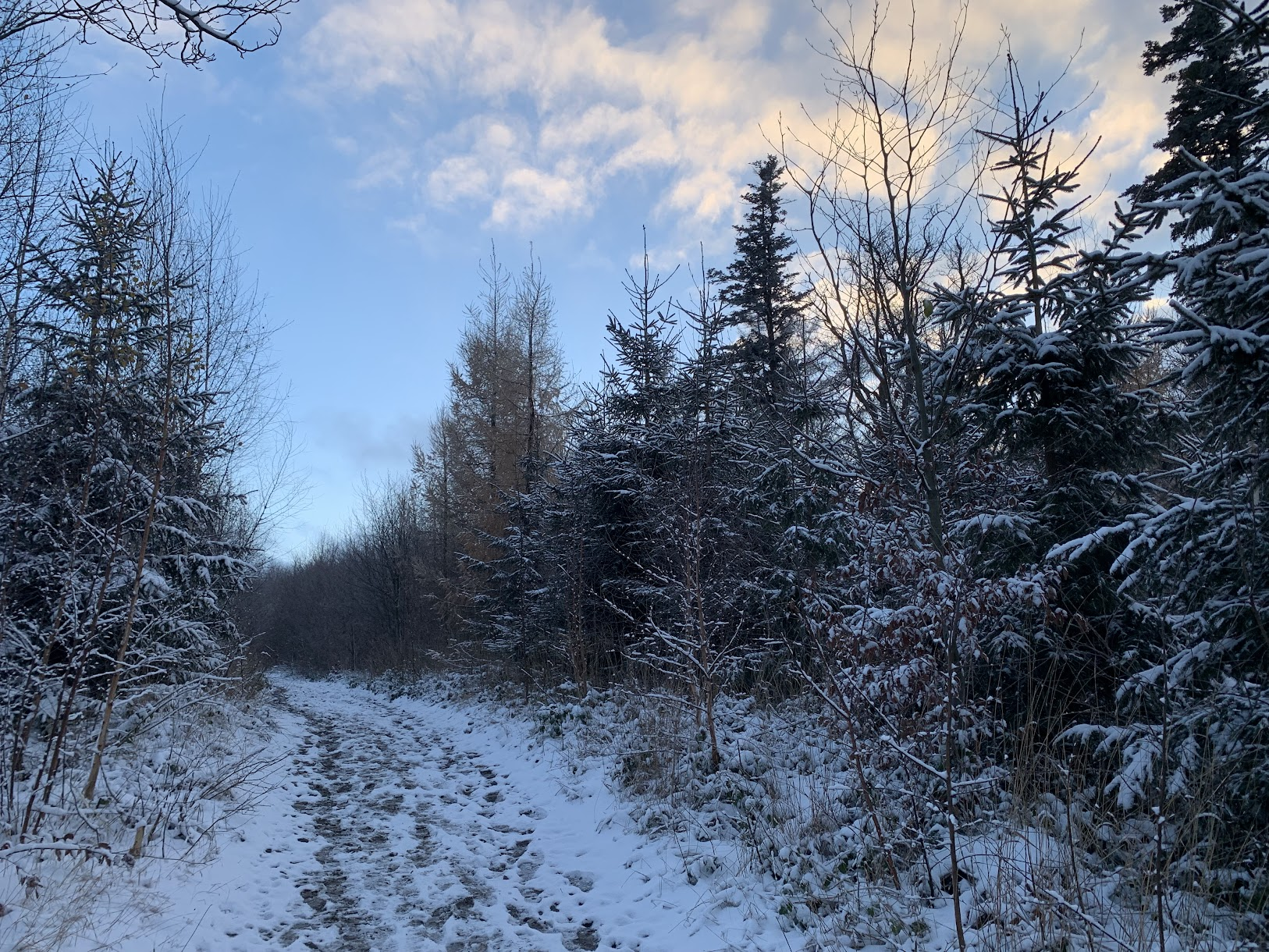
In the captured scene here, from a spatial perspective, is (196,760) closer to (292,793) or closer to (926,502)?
(292,793)

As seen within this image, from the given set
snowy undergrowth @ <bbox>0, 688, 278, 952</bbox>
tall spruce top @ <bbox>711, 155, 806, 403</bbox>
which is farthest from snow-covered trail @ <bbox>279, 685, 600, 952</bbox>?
tall spruce top @ <bbox>711, 155, 806, 403</bbox>

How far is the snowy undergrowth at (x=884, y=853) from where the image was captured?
3576 mm

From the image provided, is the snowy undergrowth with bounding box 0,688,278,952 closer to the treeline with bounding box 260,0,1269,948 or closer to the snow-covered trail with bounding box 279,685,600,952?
the snow-covered trail with bounding box 279,685,600,952

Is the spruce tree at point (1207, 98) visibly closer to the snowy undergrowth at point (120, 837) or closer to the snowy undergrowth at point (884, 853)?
the snowy undergrowth at point (884, 853)

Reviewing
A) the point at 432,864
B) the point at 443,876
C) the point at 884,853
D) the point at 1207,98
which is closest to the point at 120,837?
the point at 432,864

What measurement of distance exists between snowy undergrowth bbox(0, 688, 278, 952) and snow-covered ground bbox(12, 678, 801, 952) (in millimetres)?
47

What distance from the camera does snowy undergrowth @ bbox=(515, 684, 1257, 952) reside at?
3.58 m

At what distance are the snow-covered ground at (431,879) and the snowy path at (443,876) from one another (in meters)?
0.02

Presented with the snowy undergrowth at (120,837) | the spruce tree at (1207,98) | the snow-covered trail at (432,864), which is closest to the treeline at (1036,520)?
the spruce tree at (1207,98)

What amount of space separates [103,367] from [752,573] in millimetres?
8567

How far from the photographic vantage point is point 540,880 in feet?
19.4

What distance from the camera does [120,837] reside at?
559cm

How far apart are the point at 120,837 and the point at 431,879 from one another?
2.62 m

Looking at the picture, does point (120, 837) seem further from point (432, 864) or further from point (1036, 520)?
point (1036, 520)
